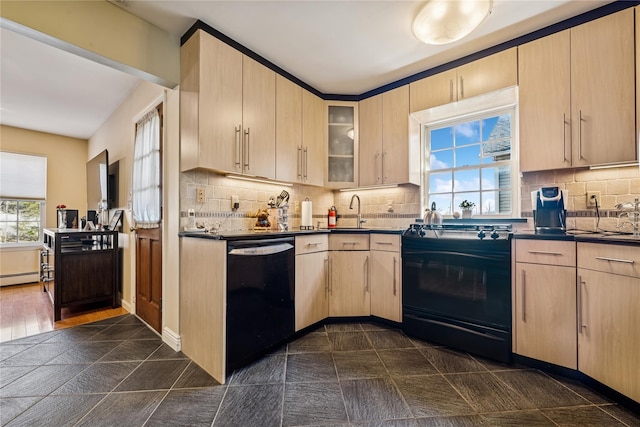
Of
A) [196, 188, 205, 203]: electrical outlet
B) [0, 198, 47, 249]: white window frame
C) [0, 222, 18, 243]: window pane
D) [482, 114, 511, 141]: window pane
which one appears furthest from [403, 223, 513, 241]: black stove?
[0, 222, 18, 243]: window pane

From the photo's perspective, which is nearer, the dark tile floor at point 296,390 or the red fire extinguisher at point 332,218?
the dark tile floor at point 296,390

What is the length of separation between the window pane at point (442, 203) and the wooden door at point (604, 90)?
1.08 meters

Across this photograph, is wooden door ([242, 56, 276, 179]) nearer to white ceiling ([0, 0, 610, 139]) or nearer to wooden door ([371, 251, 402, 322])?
white ceiling ([0, 0, 610, 139])

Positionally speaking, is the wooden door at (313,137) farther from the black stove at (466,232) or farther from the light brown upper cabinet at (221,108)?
the black stove at (466,232)

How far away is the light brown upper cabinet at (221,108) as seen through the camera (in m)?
2.04

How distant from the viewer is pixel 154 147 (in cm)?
254

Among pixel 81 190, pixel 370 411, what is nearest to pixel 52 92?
pixel 81 190

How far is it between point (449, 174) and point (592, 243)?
145 cm

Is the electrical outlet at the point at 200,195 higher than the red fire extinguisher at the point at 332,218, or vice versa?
the electrical outlet at the point at 200,195

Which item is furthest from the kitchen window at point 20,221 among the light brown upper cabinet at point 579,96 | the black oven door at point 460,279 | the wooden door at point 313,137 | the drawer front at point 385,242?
the light brown upper cabinet at point 579,96

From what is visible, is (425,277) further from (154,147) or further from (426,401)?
(154,147)

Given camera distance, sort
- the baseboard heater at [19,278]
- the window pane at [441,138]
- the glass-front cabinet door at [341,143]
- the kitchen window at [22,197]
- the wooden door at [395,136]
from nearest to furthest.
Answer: the wooden door at [395,136] < the window pane at [441,138] < the glass-front cabinet door at [341,143] < the baseboard heater at [19,278] < the kitchen window at [22,197]

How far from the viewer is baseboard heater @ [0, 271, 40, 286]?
14.0 feet

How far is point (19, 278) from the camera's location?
4.41 m
